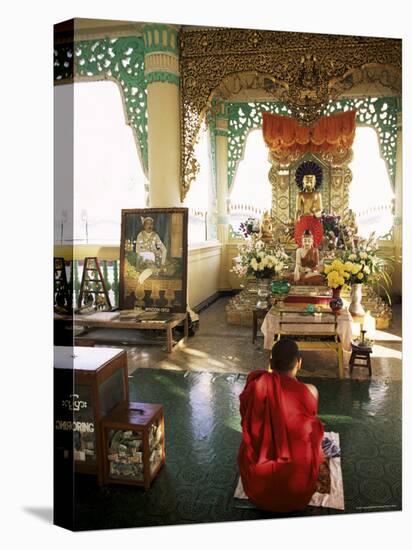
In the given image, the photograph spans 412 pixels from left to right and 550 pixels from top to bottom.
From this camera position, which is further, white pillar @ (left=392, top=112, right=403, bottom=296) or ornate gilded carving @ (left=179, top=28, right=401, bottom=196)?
ornate gilded carving @ (left=179, top=28, right=401, bottom=196)

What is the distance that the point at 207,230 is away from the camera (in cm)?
552

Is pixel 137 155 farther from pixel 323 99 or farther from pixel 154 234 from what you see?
pixel 323 99

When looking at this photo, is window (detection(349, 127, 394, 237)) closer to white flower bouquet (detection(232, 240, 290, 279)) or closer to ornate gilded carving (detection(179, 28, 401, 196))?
ornate gilded carving (detection(179, 28, 401, 196))

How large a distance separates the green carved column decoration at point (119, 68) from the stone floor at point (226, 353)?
172cm

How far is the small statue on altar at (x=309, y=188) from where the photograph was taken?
780 cm

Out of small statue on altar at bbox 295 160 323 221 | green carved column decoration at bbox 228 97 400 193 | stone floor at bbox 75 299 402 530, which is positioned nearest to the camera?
stone floor at bbox 75 299 402 530

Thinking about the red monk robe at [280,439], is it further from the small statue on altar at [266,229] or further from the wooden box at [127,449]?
the small statue on altar at [266,229]

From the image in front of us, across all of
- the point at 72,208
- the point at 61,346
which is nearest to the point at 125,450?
the point at 61,346

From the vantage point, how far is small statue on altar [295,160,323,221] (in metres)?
7.80

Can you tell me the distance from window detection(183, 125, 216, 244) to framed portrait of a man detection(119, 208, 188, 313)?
708 mm

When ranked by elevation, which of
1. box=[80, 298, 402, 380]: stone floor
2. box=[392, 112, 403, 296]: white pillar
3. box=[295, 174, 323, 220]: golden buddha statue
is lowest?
box=[80, 298, 402, 380]: stone floor

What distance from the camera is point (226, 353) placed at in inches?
150

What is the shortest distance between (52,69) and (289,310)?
252 centimetres

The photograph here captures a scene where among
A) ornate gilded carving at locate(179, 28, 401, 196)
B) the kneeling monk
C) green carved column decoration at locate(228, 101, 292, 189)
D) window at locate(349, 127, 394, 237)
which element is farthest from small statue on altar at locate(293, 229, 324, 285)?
the kneeling monk
